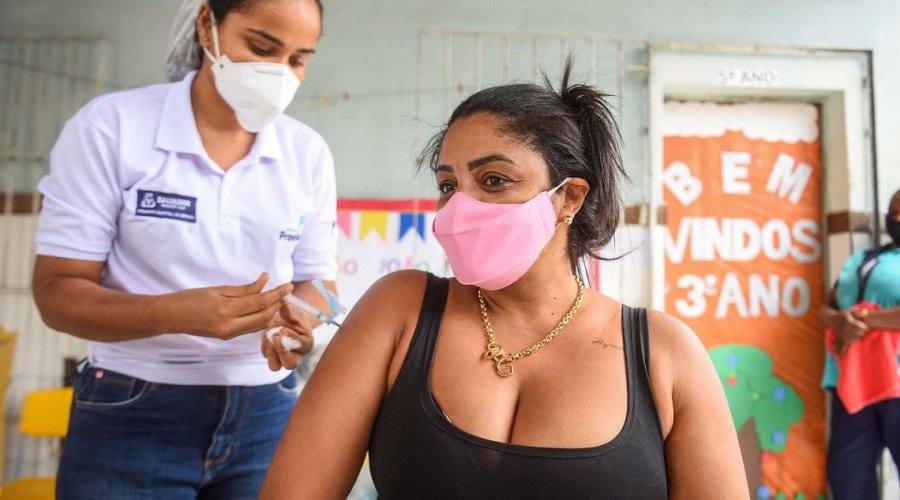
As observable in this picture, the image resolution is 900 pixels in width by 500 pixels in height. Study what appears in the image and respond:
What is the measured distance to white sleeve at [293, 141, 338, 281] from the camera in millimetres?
1470

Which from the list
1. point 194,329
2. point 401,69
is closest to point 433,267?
point 401,69

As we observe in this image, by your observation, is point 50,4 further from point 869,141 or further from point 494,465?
point 869,141

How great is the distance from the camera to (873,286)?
300 cm

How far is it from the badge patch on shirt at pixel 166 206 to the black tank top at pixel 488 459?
500 millimetres

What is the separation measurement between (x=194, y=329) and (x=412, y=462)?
42 cm

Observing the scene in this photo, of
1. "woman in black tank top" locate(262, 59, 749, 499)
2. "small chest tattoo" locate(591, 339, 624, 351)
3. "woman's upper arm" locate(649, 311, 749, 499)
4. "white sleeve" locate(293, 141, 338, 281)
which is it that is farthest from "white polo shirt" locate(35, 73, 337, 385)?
"woman's upper arm" locate(649, 311, 749, 499)

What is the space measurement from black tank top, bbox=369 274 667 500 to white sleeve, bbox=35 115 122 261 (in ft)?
1.97

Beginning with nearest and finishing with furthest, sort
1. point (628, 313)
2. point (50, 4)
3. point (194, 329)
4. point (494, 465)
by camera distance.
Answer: point (494, 465)
point (194, 329)
point (628, 313)
point (50, 4)

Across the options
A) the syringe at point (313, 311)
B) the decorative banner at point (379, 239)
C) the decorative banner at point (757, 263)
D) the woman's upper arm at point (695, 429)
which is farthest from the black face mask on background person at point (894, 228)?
the syringe at point (313, 311)

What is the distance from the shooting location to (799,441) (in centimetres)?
367

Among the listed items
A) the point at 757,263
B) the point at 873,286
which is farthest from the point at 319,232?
the point at 757,263

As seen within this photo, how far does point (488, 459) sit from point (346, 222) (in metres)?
2.60

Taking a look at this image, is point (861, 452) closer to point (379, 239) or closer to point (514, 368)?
point (379, 239)

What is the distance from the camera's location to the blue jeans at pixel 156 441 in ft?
3.78
